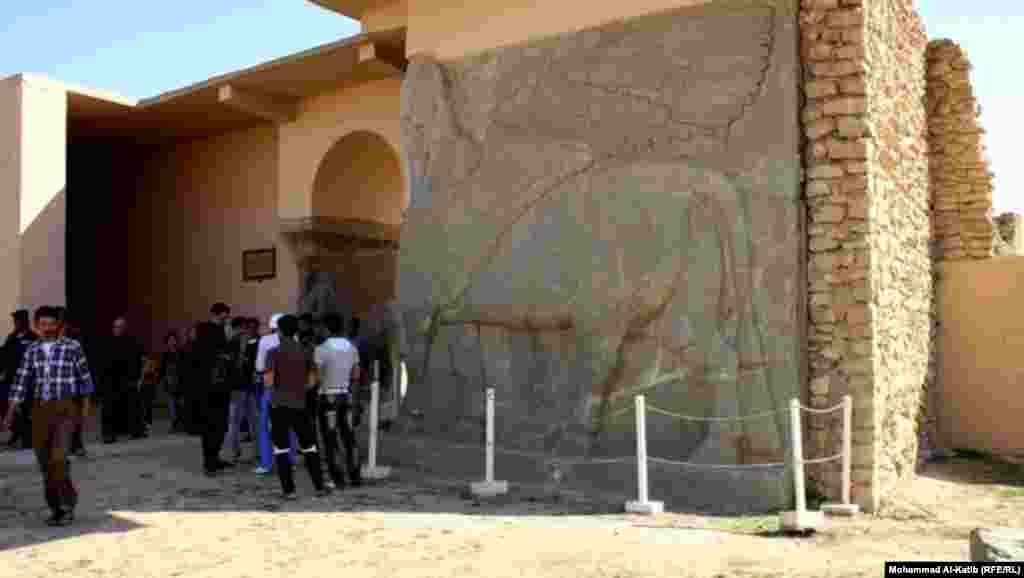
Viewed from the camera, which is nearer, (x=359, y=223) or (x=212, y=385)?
(x=212, y=385)

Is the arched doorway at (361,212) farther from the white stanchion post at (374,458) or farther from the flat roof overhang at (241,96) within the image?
the white stanchion post at (374,458)

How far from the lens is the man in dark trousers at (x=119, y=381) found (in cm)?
1074

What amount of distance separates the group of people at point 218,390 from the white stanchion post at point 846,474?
4.01 metres

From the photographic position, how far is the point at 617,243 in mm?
8719

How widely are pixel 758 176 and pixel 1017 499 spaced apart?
12.1 feet

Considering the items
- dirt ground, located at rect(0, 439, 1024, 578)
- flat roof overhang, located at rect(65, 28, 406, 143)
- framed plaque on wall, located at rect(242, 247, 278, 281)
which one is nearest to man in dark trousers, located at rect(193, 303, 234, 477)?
dirt ground, located at rect(0, 439, 1024, 578)

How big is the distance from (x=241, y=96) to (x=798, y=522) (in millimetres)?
9408

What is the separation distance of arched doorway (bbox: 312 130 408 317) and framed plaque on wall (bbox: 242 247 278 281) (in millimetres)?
895

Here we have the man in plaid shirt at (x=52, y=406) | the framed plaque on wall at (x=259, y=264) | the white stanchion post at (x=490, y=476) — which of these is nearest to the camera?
the man in plaid shirt at (x=52, y=406)

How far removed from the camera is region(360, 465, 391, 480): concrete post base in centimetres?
910

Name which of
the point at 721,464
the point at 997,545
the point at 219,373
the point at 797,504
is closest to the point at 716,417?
the point at 721,464

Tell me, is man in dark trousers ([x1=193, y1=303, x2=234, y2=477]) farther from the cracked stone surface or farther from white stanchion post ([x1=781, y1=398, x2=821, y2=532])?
white stanchion post ([x1=781, y1=398, x2=821, y2=532])

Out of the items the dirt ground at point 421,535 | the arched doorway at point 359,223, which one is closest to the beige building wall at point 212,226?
the arched doorway at point 359,223

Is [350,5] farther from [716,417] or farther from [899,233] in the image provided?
[716,417]
